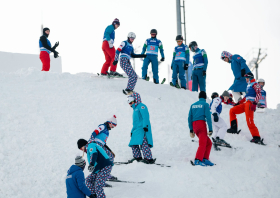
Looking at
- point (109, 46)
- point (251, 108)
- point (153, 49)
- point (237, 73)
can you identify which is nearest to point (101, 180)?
point (251, 108)

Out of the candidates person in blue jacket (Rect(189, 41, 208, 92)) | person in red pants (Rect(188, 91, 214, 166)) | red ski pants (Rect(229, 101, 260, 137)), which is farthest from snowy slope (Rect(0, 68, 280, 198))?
person in blue jacket (Rect(189, 41, 208, 92))

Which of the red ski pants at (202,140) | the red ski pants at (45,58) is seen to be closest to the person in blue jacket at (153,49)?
the red ski pants at (45,58)

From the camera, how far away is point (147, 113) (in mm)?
6531

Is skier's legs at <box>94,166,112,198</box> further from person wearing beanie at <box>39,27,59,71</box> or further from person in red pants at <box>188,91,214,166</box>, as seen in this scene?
person wearing beanie at <box>39,27,59,71</box>

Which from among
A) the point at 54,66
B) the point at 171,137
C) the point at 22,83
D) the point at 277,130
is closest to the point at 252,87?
the point at 277,130

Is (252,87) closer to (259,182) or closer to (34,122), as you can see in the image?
(259,182)

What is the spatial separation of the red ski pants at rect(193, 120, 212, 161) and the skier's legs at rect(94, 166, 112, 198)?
6.80 ft

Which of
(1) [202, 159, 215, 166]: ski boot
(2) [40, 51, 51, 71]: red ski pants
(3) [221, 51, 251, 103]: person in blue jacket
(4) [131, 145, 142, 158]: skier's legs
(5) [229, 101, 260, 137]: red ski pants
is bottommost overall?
(1) [202, 159, 215, 166]: ski boot

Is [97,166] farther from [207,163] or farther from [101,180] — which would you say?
[207,163]

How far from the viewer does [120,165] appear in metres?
6.29

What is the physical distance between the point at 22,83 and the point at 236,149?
7.35 m

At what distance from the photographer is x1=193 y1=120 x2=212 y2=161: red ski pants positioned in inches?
248

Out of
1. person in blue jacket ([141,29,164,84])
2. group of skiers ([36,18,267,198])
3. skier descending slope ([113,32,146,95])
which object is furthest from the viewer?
person in blue jacket ([141,29,164,84])

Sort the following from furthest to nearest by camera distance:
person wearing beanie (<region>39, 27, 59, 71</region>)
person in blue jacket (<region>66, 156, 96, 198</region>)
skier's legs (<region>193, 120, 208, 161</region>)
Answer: person wearing beanie (<region>39, 27, 59, 71</region>)
skier's legs (<region>193, 120, 208, 161</region>)
person in blue jacket (<region>66, 156, 96, 198</region>)
